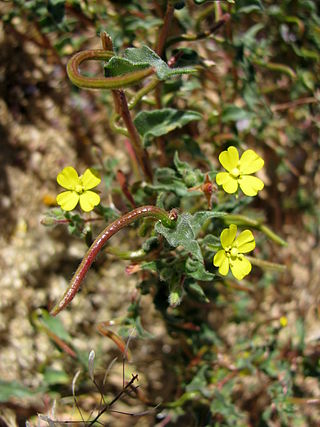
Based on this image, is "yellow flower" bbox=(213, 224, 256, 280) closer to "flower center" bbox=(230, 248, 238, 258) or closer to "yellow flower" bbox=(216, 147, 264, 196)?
"flower center" bbox=(230, 248, 238, 258)

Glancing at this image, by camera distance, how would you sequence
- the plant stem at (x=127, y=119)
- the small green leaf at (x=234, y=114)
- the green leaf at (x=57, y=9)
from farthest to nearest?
1. the small green leaf at (x=234, y=114)
2. the green leaf at (x=57, y=9)
3. the plant stem at (x=127, y=119)

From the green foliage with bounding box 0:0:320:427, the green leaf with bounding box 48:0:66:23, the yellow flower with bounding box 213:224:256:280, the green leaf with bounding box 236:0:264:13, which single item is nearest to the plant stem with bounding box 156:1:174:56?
the green foliage with bounding box 0:0:320:427

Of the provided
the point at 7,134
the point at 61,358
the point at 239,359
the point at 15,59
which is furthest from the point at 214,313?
the point at 15,59

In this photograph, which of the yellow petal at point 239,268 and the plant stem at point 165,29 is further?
the plant stem at point 165,29

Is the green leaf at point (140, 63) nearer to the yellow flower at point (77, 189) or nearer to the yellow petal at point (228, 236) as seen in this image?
the yellow flower at point (77, 189)

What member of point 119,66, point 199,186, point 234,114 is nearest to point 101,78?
point 119,66

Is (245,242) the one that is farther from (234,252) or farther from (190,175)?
(190,175)

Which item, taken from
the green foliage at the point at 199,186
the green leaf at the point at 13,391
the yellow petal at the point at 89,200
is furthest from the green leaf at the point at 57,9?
the green leaf at the point at 13,391
